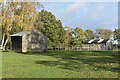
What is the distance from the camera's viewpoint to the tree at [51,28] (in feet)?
258

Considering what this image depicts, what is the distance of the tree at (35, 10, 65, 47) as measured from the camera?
78.7 meters

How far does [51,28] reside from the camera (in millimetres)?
79938

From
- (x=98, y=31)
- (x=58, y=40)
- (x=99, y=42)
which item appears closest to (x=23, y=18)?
(x=58, y=40)

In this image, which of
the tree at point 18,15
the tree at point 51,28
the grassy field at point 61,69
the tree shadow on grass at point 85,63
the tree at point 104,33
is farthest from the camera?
the tree at point 104,33

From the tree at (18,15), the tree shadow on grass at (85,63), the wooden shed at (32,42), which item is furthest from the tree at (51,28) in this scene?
the tree shadow on grass at (85,63)

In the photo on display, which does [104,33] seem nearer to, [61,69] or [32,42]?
[32,42]

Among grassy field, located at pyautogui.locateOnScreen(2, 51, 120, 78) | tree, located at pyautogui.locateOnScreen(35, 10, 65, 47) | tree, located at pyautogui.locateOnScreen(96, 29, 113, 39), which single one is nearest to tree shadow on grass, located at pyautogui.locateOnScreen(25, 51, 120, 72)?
grassy field, located at pyautogui.locateOnScreen(2, 51, 120, 78)

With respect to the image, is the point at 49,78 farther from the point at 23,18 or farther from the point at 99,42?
the point at 99,42

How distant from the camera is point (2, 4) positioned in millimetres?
54219

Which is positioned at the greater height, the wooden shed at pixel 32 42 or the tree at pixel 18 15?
the tree at pixel 18 15

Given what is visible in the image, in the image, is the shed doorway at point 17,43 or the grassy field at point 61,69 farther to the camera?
the shed doorway at point 17,43

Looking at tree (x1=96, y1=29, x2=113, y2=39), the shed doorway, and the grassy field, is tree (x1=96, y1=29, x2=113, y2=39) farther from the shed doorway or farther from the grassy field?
the grassy field

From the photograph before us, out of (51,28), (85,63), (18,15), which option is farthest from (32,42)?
(85,63)

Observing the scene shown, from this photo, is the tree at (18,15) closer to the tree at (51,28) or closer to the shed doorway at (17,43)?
the shed doorway at (17,43)
